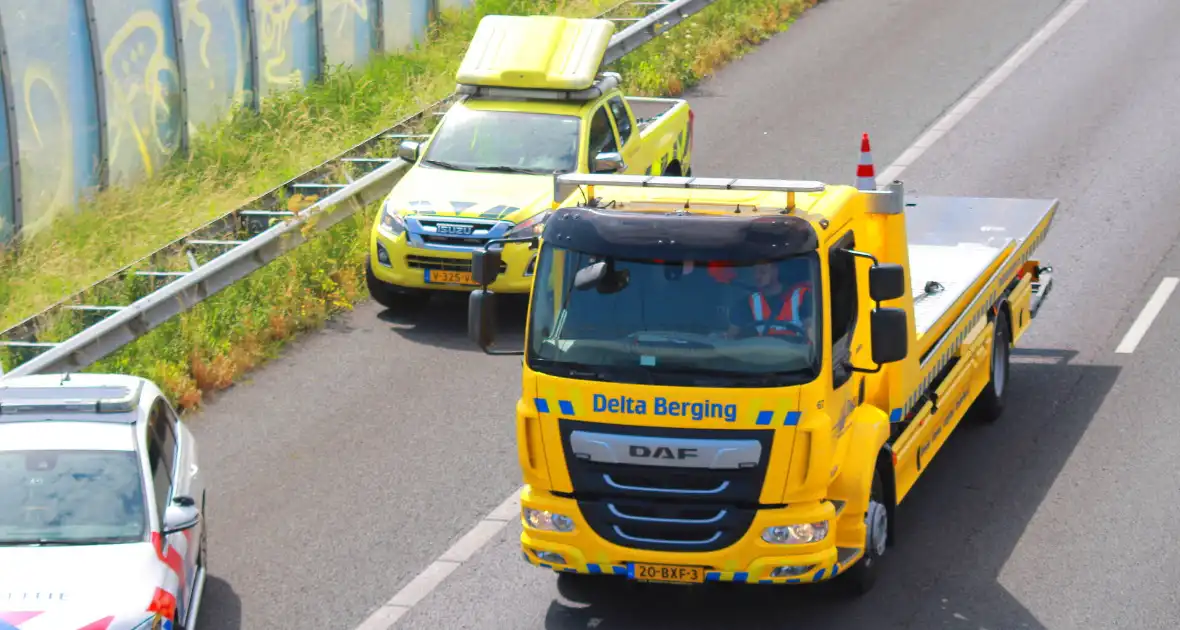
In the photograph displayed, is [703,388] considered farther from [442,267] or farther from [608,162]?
[442,267]

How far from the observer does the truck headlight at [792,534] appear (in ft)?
33.0

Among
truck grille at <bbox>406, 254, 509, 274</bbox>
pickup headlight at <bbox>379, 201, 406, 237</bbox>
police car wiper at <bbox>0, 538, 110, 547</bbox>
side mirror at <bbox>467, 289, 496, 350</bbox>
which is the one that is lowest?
truck grille at <bbox>406, 254, 509, 274</bbox>

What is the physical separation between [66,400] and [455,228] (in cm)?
642

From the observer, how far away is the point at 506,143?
17797mm

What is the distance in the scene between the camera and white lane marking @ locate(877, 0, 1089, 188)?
2148cm

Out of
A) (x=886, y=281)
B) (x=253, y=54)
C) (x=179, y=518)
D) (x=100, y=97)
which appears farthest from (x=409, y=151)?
(x=886, y=281)

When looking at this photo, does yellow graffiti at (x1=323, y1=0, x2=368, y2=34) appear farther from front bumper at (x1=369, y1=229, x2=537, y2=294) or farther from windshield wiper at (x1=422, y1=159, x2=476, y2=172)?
front bumper at (x1=369, y1=229, x2=537, y2=294)

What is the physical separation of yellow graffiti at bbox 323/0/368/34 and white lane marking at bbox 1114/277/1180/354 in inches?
A: 435

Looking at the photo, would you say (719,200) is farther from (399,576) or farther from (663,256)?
(399,576)

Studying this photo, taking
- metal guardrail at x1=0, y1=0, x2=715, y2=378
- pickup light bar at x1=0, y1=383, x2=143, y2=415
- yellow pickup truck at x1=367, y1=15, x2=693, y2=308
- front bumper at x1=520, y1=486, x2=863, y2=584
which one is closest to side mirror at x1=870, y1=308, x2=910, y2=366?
front bumper at x1=520, y1=486, x2=863, y2=584

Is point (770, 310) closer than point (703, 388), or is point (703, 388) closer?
point (703, 388)

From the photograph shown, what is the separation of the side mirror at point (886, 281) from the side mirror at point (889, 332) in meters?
0.12

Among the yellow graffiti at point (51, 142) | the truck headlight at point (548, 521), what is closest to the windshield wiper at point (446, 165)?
the yellow graffiti at point (51, 142)

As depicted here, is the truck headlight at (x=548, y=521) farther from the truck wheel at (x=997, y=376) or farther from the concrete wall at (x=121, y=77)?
the concrete wall at (x=121, y=77)
